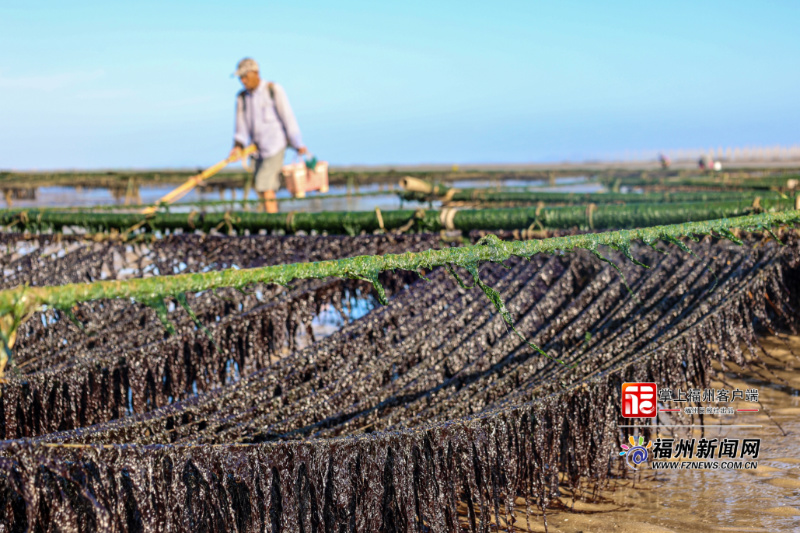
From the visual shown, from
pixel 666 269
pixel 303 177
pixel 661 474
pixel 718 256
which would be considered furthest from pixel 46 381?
pixel 303 177

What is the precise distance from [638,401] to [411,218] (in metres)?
2.02

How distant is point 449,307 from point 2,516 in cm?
194

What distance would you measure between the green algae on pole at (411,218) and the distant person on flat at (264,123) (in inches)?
79.8

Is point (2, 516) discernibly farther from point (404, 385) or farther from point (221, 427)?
point (404, 385)

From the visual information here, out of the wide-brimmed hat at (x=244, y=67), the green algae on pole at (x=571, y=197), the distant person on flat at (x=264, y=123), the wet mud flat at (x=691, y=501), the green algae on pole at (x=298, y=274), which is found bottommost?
the wet mud flat at (x=691, y=501)

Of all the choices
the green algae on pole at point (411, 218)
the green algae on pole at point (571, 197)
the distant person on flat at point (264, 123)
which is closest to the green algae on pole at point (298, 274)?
the green algae on pole at point (411, 218)

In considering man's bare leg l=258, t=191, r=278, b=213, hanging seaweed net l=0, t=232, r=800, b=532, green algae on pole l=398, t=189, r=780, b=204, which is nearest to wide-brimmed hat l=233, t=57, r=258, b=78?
man's bare leg l=258, t=191, r=278, b=213

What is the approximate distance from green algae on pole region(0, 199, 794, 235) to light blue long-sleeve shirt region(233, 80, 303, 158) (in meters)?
2.17

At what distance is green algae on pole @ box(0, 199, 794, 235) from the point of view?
3383 millimetres

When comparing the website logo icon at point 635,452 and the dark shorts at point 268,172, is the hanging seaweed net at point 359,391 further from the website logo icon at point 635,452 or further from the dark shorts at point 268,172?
the dark shorts at point 268,172

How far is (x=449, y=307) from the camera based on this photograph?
9.66 feet

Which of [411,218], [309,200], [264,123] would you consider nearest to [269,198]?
[264,123]

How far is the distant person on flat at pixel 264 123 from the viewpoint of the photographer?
6.34 meters

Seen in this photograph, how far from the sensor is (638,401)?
2191mm
